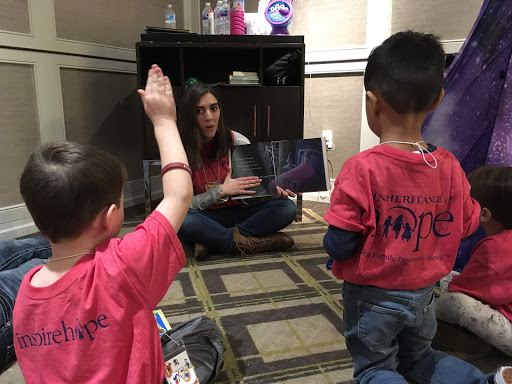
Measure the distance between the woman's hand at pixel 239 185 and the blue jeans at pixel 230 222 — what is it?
6.1 inches

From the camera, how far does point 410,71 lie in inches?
30.7

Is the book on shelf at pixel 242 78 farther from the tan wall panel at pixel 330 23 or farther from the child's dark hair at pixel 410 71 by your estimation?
the child's dark hair at pixel 410 71

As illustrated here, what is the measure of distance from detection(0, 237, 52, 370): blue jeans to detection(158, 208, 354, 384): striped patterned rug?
0.41 metres

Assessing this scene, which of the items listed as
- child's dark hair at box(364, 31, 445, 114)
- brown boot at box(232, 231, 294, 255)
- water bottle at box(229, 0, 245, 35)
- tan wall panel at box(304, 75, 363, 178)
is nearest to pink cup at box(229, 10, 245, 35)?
water bottle at box(229, 0, 245, 35)

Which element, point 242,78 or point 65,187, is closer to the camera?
point 65,187

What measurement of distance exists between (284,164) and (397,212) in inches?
38.8

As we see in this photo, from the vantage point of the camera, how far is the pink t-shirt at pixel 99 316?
1.89 feet

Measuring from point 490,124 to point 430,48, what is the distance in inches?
31.7

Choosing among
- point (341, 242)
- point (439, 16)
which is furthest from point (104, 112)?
point (341, 242)

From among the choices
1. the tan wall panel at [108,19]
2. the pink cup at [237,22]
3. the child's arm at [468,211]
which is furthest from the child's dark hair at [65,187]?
the pink cup at [237,22]

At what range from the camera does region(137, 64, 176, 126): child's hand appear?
66 cm

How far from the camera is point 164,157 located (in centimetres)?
66

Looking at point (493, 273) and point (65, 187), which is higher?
point (65, 187)

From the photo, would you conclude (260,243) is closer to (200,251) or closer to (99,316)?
(200,251)
